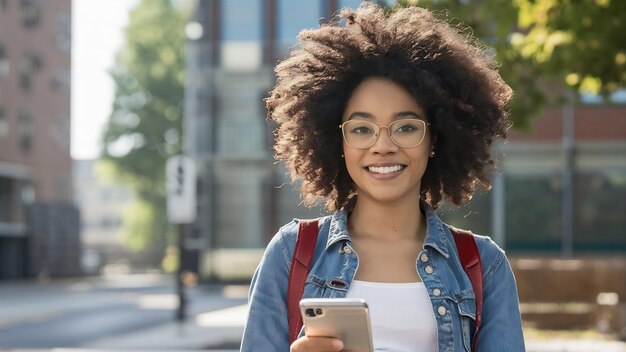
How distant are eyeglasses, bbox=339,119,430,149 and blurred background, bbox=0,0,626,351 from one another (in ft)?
1.79

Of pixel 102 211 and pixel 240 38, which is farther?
pixel 102 211

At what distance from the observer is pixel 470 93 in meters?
3.22

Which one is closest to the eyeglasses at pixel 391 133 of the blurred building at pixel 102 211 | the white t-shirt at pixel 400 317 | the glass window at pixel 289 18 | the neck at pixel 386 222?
the neck at pixel 386 222

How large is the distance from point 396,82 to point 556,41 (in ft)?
34.2

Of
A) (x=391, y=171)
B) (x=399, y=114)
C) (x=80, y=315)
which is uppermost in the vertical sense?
(x=399, y=114)

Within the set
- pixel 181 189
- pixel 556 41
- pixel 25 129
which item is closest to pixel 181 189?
pixel 181 189

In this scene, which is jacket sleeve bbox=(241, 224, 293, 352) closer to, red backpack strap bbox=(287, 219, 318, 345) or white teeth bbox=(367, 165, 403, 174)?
red backpack strap bbox=(287, 219, 318, 345)

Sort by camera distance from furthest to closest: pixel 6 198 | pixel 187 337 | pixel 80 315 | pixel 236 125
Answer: pixel 6 198 < pixel 236 125 < pixel 80 315 < pixel 187 337

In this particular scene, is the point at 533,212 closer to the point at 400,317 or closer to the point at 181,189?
the point at 181,189

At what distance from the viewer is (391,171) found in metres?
3.05

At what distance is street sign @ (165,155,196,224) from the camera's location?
17.6m

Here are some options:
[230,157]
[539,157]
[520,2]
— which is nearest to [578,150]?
[539,157]

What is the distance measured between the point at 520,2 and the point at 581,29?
1106 mm

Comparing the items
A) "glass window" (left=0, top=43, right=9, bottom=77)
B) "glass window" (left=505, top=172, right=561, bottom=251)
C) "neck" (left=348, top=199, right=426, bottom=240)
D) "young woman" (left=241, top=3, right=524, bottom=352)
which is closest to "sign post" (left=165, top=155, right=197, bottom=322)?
"young woman" (left=241, top=3, right=524, bottom=352)
